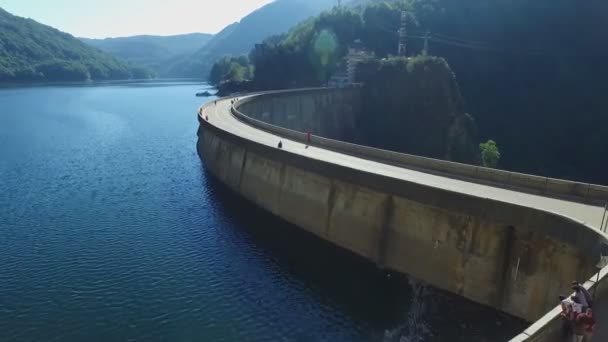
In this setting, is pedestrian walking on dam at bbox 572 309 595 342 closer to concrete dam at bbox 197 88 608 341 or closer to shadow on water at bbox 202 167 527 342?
concrete dam at bbox 197 88 608 341

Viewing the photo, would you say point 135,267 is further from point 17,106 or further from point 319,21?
point 319,21

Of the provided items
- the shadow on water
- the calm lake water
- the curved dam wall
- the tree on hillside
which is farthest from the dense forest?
the shadow on water

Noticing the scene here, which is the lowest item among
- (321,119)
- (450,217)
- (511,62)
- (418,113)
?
(450,217)

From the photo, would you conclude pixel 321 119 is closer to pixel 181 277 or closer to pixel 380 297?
pixel 181 277

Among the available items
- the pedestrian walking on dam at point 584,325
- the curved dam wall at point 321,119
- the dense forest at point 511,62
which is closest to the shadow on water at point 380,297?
the curved dam wall at point 321,119

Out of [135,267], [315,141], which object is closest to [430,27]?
[315,141]

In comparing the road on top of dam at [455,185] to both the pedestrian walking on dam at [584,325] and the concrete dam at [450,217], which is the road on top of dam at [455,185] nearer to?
the concrete dam at [450,217]

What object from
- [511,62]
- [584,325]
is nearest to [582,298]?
[584,325]
